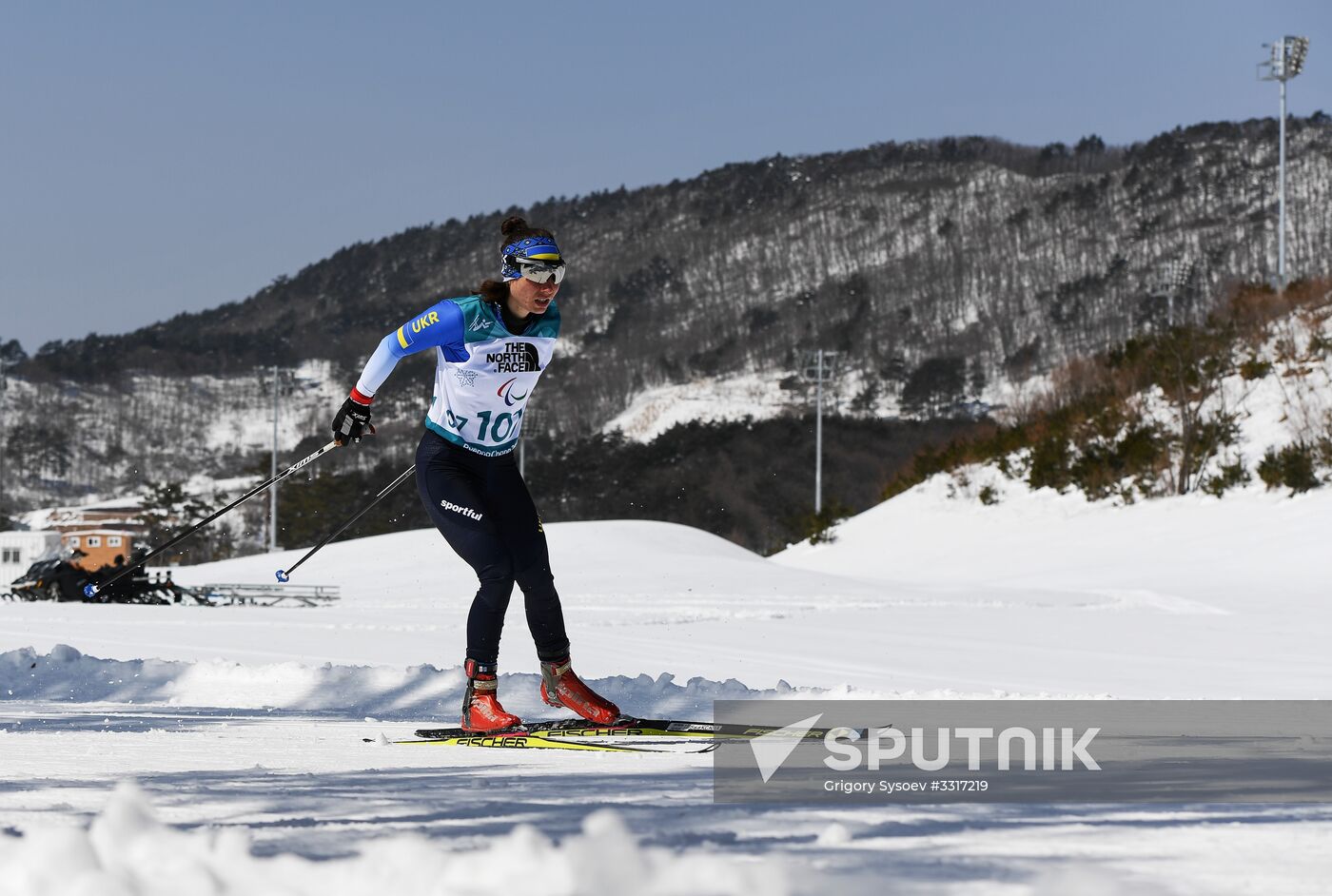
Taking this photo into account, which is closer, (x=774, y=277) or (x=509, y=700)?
(x=509, y=700)

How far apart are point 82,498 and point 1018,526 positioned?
131 metres

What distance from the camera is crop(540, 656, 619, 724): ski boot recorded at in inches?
213

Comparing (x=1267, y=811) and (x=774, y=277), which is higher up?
(x=774, y=277)

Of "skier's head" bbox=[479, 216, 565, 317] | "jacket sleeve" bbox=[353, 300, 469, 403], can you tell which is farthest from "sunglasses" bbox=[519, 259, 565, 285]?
"jacket sleeve" bbox=[353, 300, 469, 403]

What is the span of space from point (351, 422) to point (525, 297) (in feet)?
2.81

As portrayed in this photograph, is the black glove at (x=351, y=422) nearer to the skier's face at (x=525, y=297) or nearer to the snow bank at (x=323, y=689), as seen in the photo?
the skier's face at (x=525, y=297)

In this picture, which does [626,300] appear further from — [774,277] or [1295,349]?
[1295,349]

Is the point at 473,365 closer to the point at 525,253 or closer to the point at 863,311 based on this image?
the point at 525,253

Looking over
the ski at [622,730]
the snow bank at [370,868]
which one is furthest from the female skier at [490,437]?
the snow bank at [370,868]

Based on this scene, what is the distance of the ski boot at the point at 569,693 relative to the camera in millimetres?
5414

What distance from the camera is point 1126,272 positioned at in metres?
139

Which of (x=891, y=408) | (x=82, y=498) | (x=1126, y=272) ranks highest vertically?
(x=1126, y=272)

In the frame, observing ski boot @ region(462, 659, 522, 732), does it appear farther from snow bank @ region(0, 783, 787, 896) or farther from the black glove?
snow bank @ region(0, 783, 787, 896)

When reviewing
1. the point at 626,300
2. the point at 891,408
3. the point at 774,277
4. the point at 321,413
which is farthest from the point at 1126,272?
the point at 321,413
